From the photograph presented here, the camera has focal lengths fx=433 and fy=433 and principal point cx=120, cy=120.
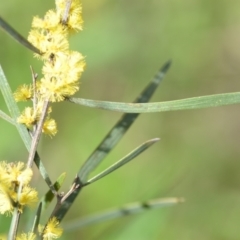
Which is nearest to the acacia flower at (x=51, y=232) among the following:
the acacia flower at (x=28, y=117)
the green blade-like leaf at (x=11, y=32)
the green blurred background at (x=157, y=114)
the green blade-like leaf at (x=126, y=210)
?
the acacia flower at (x=28, y=117)

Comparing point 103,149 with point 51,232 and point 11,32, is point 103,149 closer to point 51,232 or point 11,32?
point 51,232

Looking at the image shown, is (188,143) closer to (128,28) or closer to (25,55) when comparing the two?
(128,28)

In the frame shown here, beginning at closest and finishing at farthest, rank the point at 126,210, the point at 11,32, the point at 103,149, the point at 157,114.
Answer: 1. the point at 11,32
2. the point at 103,149
3. the point at 126,210
4. the point at 157,114

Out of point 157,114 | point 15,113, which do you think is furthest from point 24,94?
point 157,114

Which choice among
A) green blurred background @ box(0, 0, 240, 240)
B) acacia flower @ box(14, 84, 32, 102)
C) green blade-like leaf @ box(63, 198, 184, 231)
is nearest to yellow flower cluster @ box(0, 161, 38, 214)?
acacia flower @ box(14, 84, 32, 102)

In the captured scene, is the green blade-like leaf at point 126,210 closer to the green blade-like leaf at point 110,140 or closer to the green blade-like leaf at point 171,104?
the green blade-like leaf at point 110,140

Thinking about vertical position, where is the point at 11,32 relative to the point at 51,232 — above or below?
above

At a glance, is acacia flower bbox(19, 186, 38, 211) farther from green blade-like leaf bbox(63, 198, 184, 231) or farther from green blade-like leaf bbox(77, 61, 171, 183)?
green blade-like leaf bbox(63, 198, 184, 231)
